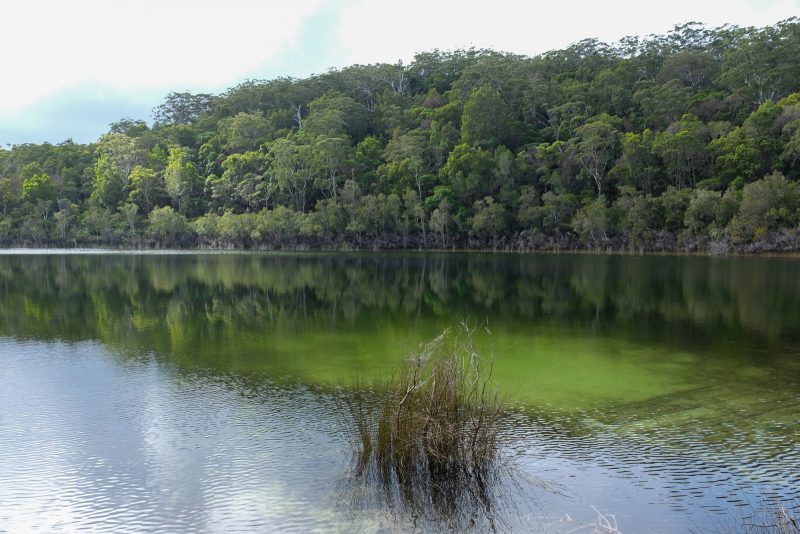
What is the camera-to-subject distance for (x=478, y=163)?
57844mm

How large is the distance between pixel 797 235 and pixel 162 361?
43998 mm

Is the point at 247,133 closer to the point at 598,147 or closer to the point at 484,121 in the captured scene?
the point at 484,121

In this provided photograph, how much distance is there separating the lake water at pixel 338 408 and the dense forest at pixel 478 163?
3166cm

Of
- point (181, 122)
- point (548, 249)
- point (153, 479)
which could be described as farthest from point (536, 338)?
point (181, 122)

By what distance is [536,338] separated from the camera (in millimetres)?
14648

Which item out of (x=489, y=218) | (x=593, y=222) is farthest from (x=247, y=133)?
(x=593, y=222)

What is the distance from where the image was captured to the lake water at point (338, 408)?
6020 mm

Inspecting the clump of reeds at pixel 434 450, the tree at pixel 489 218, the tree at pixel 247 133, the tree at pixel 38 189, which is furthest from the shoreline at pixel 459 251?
the clump of reeds at pixel 434 450

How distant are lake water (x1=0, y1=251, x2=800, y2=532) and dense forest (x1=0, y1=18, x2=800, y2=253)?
31.7m

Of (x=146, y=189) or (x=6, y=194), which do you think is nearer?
(x=6, y=194)

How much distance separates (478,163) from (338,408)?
50.8 m

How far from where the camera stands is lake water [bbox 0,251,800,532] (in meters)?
6.02

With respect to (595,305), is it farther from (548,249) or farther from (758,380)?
(548,249)

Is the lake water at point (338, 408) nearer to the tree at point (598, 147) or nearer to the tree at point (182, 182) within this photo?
the tree at point (598, 147)
